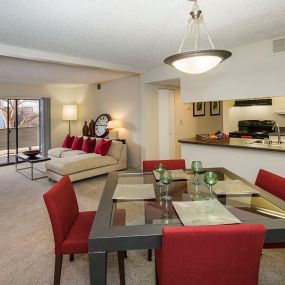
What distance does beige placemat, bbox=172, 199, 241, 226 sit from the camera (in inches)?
52.6

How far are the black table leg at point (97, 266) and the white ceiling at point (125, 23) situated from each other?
205 centimetres

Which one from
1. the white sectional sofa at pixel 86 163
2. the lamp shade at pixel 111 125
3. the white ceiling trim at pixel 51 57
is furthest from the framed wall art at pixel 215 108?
the white ceiling trim at pixel 51 57

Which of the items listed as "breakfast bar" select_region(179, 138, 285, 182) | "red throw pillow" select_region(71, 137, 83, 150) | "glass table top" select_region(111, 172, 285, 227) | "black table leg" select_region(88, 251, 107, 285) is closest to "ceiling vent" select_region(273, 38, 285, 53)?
"breakfast bar" select_region(179, 138, 285, 182)

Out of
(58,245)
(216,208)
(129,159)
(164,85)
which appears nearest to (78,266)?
(58,245)

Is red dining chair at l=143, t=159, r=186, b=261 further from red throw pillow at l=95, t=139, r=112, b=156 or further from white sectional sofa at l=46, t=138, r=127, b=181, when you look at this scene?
red throw pillow at l=95, t=139, r=112, b=156

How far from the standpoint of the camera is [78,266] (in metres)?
2.18

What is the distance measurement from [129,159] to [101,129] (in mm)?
1310

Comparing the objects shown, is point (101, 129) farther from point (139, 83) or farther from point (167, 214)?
point (167, 214)

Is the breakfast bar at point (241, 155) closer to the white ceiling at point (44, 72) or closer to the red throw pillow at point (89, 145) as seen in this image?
the red throw pillow at point (89, 145)

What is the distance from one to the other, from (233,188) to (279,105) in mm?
4141

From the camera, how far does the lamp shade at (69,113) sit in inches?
292

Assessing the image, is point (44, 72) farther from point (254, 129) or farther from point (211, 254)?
point (211, 254)

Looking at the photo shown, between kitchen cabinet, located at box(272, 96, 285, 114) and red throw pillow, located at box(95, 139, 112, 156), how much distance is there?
146 inches

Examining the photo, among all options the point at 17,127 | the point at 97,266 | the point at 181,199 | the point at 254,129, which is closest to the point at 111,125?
Result: the point at 17,127
